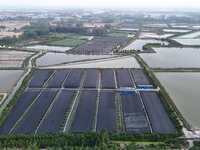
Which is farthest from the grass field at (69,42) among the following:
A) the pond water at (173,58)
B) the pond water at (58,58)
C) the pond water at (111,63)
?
the pond water at (173,58)

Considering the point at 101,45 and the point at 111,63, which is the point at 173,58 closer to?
the point at 111,63

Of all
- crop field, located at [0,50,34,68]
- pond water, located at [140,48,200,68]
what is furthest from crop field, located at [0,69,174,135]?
pond water, located at [140,48,200,68]

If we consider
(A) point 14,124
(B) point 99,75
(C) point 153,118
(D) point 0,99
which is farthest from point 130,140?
(D) point 0,99

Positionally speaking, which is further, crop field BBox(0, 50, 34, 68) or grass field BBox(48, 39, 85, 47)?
grass field BBox(48, 39, 85, 47)

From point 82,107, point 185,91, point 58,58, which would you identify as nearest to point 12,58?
point 58,58

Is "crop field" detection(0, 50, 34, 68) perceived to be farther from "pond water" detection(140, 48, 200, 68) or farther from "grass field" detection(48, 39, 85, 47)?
"pond water" detection(140, 48, 200, 68)

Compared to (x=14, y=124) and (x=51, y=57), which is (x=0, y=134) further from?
(x=51, y=57)
